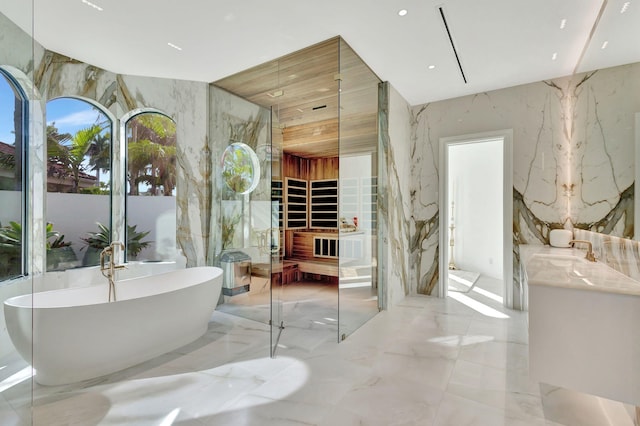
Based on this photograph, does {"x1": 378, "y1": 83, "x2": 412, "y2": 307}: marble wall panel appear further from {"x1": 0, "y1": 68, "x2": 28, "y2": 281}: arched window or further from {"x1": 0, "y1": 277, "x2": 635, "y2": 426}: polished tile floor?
{"x1": 0, "y1": 68, "x2": 28, "y2": 281}: arched window

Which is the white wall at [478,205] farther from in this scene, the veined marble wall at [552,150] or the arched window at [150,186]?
the arched window at [150,186]

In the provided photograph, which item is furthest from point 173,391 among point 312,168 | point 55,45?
point 312,168

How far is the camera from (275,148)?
333cm

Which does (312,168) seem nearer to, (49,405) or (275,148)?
(275,148)

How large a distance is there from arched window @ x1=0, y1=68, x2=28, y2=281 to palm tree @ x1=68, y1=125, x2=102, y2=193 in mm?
1562

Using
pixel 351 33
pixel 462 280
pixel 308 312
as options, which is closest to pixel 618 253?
pixel 351 33

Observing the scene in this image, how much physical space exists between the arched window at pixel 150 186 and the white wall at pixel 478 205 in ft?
17.3

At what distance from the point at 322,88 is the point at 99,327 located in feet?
10.7

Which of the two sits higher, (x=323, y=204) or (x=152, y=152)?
(x=152, y=152)

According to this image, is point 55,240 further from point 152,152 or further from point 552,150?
point 552,150

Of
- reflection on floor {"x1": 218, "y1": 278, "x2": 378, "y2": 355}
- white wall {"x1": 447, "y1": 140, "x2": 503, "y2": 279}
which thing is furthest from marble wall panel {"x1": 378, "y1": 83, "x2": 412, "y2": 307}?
white wall {"x1": 447, "y1": 140, "x2": 503, "y2": 279}

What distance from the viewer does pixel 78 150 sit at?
3219mm

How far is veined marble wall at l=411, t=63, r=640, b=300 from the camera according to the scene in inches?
82.5

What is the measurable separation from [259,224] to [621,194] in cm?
324
